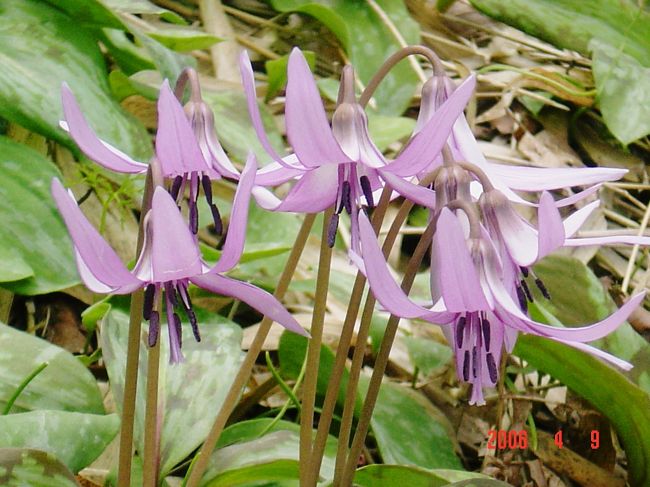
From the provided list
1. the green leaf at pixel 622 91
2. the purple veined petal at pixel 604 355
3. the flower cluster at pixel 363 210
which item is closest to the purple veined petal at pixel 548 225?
the flower cluster at pixel 363 210

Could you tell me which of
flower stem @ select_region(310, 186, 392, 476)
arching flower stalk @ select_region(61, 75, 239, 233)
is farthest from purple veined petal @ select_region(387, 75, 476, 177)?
arching flower stalk @ select_region(61, 75, 239, 233)

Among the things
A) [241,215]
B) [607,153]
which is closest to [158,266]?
[241,215]

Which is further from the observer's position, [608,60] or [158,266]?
[608,60]

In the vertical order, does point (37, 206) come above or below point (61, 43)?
below

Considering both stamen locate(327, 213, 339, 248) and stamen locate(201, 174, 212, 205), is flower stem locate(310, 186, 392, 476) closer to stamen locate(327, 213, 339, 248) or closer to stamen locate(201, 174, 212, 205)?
stamen locate(327, 213, 339, 248)

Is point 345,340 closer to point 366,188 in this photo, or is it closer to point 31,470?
point 366,188

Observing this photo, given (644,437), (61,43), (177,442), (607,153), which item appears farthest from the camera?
(607,153)

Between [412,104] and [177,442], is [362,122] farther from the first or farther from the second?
[412,104]
